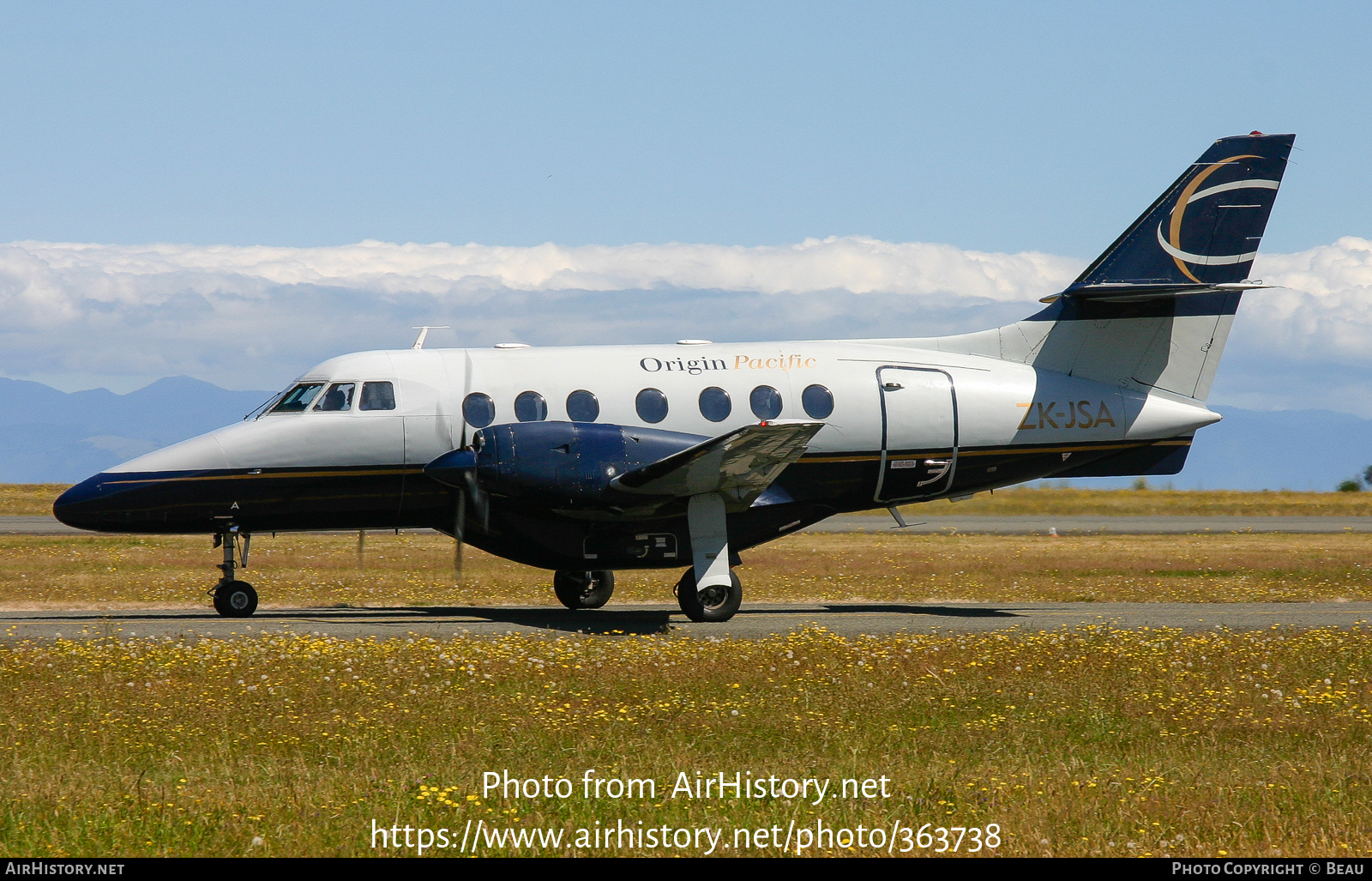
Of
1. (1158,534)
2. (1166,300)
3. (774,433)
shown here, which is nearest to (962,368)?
(1166,300)

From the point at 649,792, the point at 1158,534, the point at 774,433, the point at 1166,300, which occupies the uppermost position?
the point at 1166,300

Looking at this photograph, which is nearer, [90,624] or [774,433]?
[774,433]

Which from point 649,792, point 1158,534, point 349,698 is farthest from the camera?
point 1158,534

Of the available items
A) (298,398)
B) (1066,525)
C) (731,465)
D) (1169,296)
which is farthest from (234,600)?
(1066,525)

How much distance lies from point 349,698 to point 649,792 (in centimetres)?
439

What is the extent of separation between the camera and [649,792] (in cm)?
862

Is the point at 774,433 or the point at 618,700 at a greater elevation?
the point at 774,433

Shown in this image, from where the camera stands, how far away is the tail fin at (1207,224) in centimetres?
2047

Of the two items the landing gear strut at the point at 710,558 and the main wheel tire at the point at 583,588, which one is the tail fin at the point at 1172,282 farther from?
the main wheel tire at the point at 583,588

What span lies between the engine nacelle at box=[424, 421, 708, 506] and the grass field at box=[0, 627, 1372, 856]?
2.41 m

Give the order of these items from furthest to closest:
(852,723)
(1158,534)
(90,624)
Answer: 1. (1158,534)
2. (90,624)
3. (852,723)

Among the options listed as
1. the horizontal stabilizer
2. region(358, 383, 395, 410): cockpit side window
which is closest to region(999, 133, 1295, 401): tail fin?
the horizontal stabilizer

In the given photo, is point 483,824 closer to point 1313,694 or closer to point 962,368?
point 1313,694

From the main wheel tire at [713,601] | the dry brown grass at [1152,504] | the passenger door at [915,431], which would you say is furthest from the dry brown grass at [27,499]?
the passenger door at [915,431]
